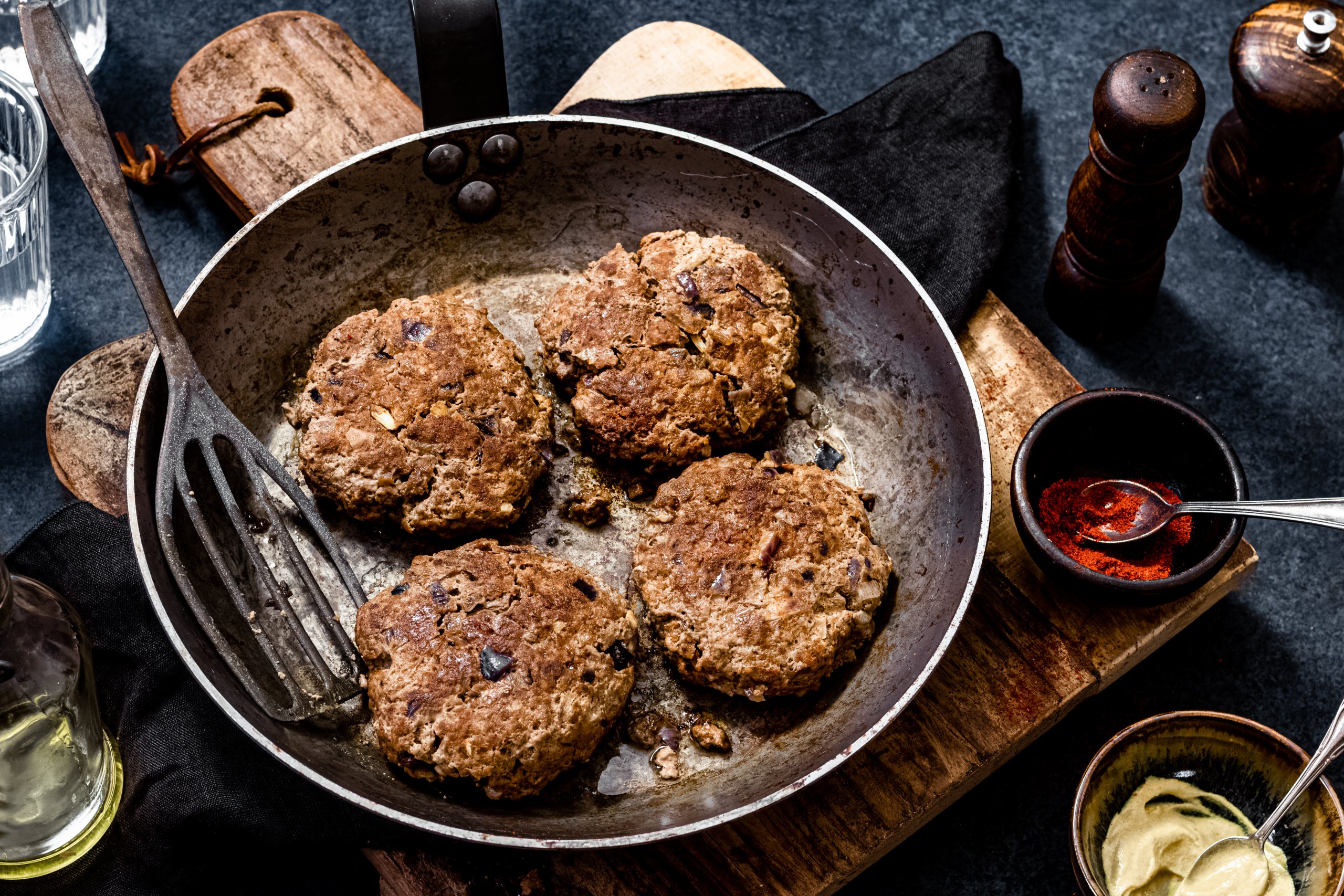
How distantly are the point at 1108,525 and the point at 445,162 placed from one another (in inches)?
55.1

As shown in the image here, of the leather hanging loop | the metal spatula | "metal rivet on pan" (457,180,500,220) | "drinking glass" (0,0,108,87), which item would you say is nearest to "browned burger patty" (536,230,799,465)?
"metal rivet on pan" (457,180,500,220)

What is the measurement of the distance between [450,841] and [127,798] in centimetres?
58

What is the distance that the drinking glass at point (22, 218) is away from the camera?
2.39 m

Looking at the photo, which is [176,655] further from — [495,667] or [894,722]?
[894,722]

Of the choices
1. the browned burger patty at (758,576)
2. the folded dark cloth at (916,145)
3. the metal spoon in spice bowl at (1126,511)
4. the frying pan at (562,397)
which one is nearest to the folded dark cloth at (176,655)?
the folded dark cloth at (916,145)

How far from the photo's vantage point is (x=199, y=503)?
81.8 inches

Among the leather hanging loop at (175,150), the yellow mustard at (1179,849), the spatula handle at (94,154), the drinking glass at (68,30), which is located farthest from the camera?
the drinking glass at (68,30)

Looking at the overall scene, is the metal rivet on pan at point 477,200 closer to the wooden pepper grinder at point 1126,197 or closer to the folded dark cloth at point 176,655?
the folded dark cloth at point 176,655

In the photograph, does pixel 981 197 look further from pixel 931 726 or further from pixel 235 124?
pixel 235 124

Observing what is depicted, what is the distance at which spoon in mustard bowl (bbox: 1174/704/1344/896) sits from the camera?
2.04 metres

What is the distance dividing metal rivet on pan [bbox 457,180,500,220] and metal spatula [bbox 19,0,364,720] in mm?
601

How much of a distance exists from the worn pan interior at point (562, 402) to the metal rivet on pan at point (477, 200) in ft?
0.08

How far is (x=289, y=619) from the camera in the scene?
194 centimetres

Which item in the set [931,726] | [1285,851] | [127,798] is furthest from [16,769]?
[1285,851]
